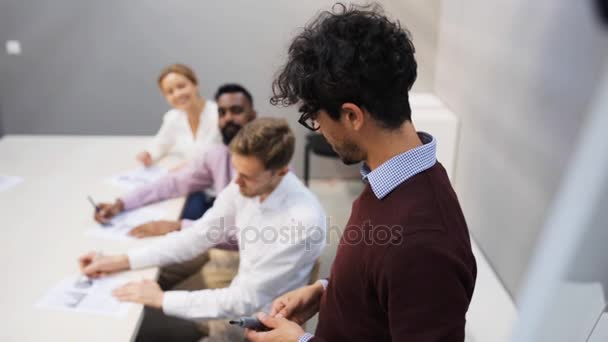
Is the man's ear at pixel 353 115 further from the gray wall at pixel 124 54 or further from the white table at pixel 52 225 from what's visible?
the gray wall at pixel 124 54

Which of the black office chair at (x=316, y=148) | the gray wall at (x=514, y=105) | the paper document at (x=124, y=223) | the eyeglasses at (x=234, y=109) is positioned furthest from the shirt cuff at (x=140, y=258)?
the black office chair at (x=316, y=148)

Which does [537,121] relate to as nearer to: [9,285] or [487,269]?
[487,269]

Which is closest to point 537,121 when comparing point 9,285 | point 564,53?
point 564,53

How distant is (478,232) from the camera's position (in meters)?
1.88

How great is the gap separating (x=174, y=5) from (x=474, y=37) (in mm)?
1891

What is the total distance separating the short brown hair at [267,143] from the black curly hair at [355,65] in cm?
52

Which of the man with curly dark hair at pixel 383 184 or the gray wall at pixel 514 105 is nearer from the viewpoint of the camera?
the man with curly dark hair at pixel 383 184

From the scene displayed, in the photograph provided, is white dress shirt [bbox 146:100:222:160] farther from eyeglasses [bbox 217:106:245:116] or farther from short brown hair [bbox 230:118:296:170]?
short brown hair [bbox 230:118:296:170]

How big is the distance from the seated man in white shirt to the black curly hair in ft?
1.79

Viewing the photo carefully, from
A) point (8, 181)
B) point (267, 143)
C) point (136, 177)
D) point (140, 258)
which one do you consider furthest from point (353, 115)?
point (8, 181)

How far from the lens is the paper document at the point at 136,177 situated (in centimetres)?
200

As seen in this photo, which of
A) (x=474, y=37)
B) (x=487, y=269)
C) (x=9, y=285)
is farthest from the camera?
(x=474, y=37)

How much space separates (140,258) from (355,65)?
3.23ft

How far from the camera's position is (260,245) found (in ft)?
4.50
